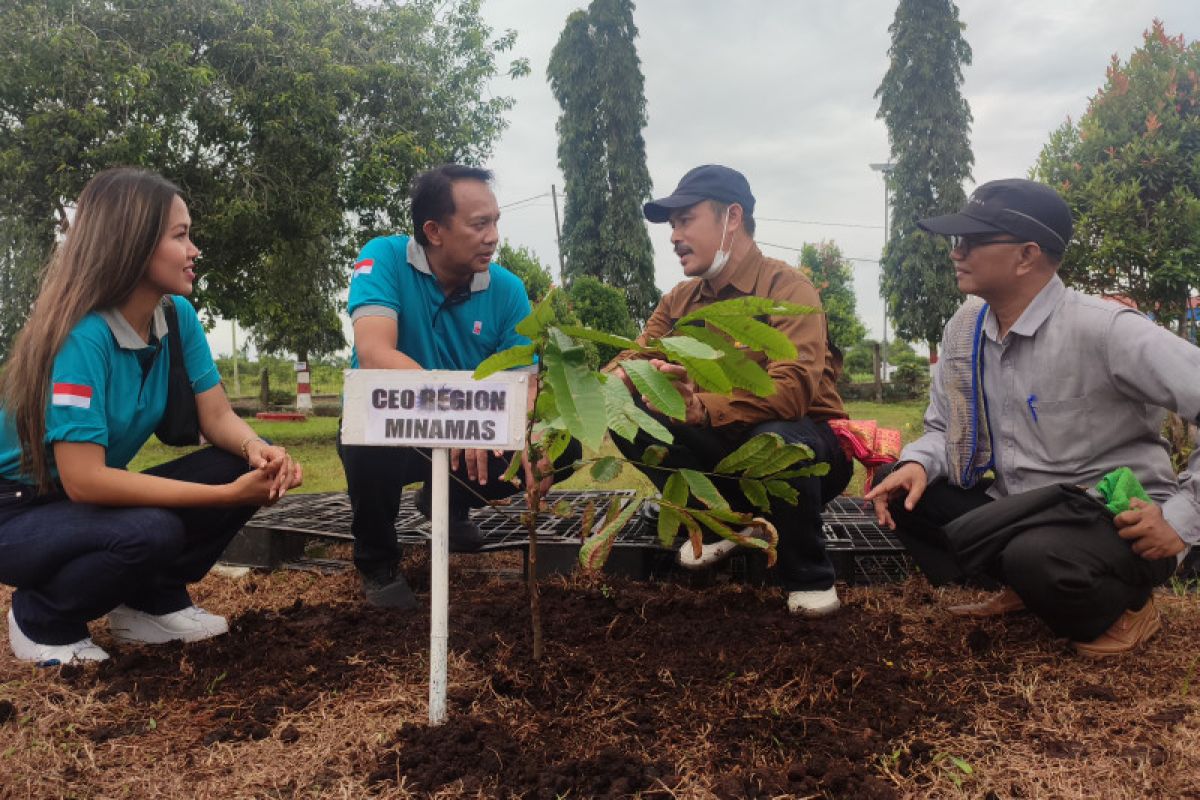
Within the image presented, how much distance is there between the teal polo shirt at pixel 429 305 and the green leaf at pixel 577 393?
1.47m

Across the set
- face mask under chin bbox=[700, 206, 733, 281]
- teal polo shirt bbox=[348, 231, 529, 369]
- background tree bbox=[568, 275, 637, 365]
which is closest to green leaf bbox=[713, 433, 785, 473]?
face mask under chin bbox=[700, 206, 733, 281]

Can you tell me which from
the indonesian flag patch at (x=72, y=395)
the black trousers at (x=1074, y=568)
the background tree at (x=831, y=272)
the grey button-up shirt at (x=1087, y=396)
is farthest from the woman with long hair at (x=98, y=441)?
the background tree at (x=831, y=272)

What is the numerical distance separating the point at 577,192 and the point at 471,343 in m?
21.2

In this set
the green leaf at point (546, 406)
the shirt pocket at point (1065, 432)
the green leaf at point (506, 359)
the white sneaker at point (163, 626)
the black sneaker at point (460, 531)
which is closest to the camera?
the green leaf at point (506, 359)

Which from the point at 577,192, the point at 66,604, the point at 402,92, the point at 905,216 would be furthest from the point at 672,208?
the point at 577,192

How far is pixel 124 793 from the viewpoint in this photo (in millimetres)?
1533

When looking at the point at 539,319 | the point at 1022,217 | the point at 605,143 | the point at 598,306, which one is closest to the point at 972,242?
the point at 1022,217

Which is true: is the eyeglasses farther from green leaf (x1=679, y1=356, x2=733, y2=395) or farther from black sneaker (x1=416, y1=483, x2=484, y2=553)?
black sneaker (x1=416, y1=483, x2=484, y2=553)

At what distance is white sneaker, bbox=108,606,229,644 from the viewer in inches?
91.3

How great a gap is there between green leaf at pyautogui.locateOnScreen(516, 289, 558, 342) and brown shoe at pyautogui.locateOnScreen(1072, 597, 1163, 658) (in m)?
1.75

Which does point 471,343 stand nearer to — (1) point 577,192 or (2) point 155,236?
(2) point 155,236

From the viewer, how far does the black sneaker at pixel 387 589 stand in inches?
101

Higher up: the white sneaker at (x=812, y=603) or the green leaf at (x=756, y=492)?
the green leaf at (x=756, y=492)

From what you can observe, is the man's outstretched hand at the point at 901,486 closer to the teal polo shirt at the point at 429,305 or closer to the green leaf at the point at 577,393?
the teal polo shirt at the point at 429,305
